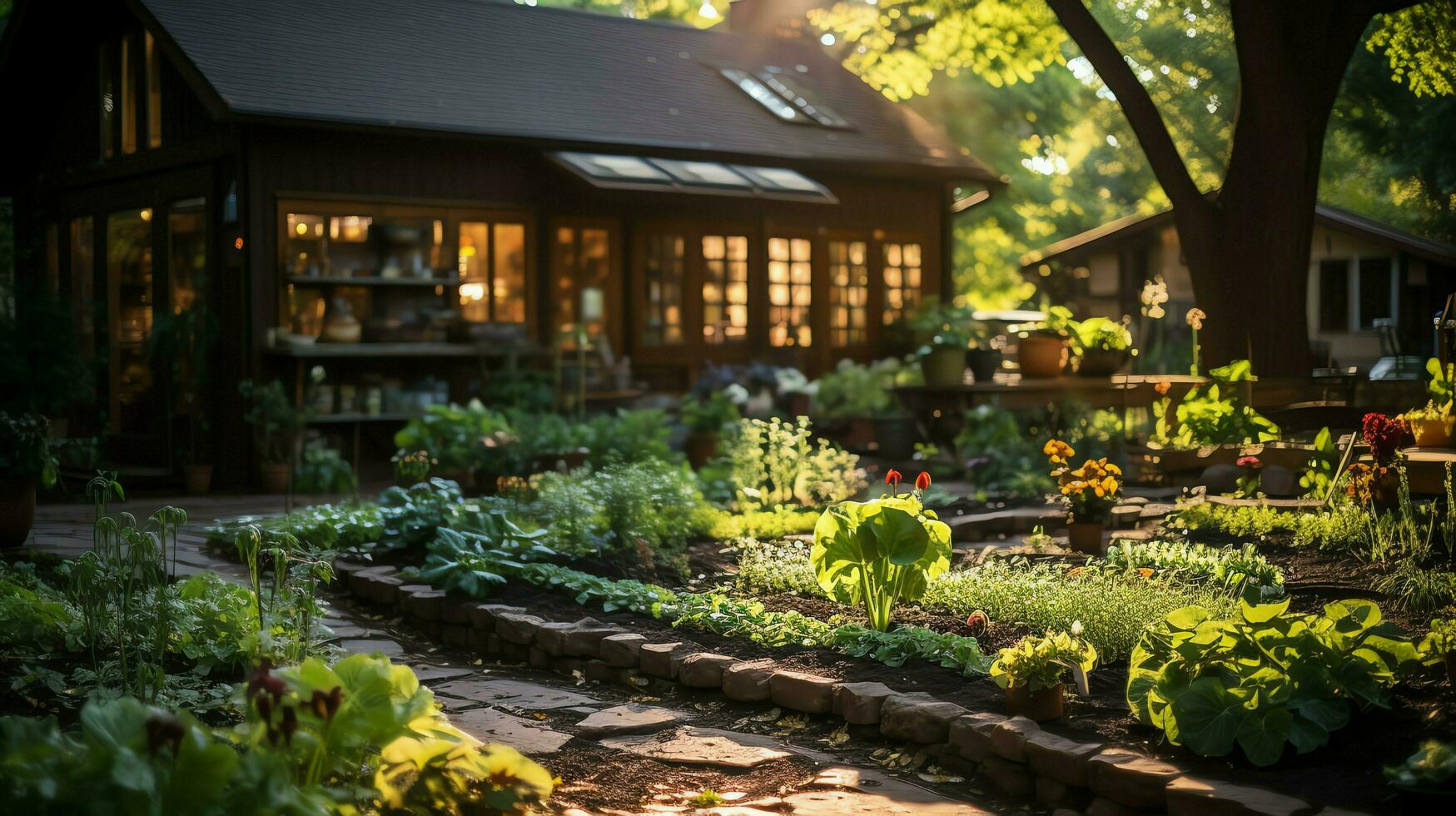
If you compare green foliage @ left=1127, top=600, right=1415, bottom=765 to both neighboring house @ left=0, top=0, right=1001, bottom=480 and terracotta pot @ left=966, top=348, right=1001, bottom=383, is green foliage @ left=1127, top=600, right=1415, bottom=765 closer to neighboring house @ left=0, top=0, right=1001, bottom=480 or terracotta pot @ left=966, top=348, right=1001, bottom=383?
terracotta pot @ left=966, top=348, right=1001, bottom=383

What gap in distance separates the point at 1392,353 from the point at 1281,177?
4.57m

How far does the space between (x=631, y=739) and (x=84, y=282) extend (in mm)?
12271

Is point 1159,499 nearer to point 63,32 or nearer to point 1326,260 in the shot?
point 1326,260

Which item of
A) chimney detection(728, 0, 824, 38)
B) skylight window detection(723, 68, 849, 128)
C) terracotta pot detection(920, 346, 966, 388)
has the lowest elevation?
terracotta pot detection(920, 346, 966, 388)

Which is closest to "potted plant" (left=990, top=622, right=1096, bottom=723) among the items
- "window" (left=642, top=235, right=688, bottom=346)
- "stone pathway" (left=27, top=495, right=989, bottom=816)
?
"stone pathway" (left=27, top=495, right=989, bottom=816)

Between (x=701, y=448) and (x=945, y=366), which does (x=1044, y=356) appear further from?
(x=701, y=448)

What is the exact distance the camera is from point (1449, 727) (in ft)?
12.1

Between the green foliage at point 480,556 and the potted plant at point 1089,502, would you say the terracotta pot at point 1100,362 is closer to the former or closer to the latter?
the potted plant at point 1089,502

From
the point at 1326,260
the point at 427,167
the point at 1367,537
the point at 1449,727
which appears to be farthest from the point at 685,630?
the point at 1326,260

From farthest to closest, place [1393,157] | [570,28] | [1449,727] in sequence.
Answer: [570,28] < [1393,157] < [1449,727]

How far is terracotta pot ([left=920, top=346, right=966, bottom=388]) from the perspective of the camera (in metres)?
12.8

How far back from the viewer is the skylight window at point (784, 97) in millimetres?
15906

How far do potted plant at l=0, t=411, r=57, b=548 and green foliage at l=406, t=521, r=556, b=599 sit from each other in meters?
2.09

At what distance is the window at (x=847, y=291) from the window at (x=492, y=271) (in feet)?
13.0
